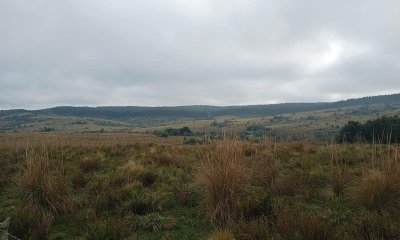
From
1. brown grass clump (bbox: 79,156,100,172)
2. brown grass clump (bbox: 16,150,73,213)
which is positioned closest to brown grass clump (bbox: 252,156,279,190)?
brown grass clump (bbox: 16,150,73,213)

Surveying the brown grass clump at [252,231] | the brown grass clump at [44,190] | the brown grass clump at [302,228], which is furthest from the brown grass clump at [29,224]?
the brown grass clump at [302,228]

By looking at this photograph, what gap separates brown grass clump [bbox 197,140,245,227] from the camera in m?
5.69

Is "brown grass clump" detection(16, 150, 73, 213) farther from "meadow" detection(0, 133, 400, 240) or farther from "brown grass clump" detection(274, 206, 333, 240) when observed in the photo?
"brown grass clump" detection(274, 206, 333, 240)

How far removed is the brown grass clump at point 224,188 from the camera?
569 centimetres

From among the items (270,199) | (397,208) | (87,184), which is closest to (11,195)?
(87,184)

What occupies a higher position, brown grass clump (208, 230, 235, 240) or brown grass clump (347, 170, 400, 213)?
brown grass clump (347, 170, 400, 213)

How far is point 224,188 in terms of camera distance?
5.76m

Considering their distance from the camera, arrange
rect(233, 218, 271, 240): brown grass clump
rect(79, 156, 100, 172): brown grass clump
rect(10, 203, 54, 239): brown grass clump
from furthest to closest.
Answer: rect(79, 156, 100, 172): brown grass clump → rect(10, 203, 54, 239): brown grass clump → rect(233, 218, 271, 240): brown grass clump

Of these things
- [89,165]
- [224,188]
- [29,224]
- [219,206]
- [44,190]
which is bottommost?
[89,165]

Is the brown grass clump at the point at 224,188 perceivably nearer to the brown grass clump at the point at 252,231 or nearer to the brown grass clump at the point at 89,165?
the brown grass clump at the point at 252,231

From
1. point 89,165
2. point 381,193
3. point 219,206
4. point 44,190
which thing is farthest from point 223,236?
point 89,165

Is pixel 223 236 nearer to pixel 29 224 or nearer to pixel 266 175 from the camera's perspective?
pixel 29 224

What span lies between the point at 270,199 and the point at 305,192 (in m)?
1.29

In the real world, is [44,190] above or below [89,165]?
above
